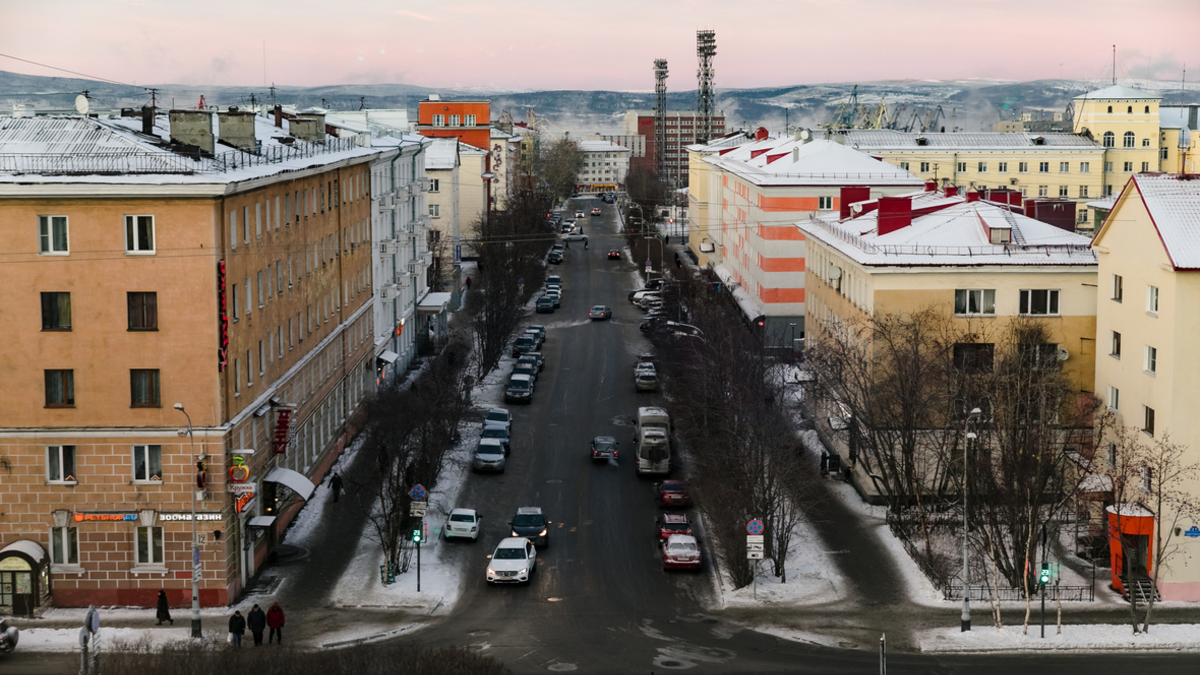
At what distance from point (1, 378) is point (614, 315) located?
59.7 m

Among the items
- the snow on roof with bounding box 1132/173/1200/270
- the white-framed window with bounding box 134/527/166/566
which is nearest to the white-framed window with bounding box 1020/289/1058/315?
the snow on roof with bounding box 1132/173/1200/270

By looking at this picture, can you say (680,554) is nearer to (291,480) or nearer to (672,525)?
(672,525)

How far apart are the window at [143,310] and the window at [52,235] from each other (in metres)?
2.03

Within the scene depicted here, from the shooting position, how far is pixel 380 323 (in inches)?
2458

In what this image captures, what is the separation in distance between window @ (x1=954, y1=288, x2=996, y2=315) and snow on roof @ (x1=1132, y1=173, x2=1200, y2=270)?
7.35 meters

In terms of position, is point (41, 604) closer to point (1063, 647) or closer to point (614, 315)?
point (1063, 647)

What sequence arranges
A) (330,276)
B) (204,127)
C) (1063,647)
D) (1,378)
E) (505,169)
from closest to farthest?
1. (1063,647)
2. (1,378)
3. (204,127)
4. (330,276)
5. (505,169)

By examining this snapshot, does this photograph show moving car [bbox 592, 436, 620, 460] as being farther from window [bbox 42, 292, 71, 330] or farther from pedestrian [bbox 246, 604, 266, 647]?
window [bbox 42, 292, 71, 330]

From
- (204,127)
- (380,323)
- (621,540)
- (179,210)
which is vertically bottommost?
(621,540)

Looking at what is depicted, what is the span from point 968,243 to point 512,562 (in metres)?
20.0

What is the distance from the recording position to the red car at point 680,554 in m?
37.7

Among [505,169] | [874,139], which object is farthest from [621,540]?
[505,169]

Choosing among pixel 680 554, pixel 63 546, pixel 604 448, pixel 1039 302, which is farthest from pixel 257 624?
pixel 1039 302

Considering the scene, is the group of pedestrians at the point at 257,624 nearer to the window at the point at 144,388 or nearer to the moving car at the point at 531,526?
the window at the point at 144,388
